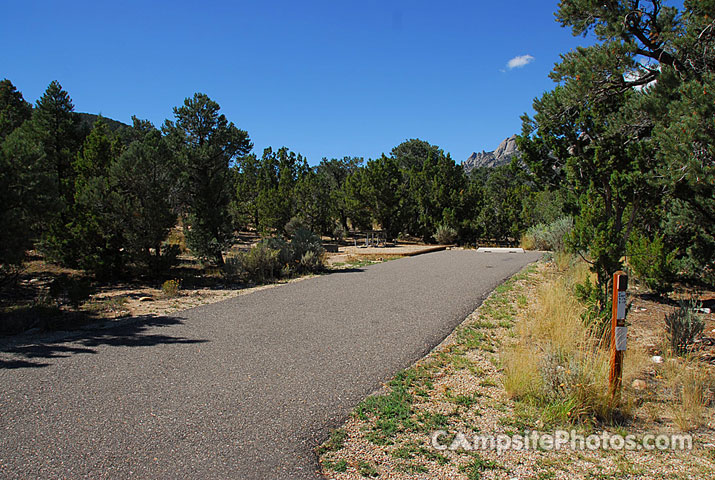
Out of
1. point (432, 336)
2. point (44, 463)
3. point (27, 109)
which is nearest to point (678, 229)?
point (432, 336)

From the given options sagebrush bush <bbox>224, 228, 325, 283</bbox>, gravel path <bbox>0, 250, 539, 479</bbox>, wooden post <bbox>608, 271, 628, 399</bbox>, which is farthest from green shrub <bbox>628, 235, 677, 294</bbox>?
sagebrush bush <bbox>224, 228, 325, 283</bbox>

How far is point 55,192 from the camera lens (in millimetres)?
7578

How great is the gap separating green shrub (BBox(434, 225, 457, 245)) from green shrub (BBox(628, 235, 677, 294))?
16.3 m

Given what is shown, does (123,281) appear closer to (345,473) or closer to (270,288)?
(270,288)

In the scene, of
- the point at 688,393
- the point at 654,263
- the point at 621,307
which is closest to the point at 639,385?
the point at 688,393

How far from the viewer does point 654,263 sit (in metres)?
8.41

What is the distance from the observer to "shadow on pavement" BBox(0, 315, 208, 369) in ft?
15.7

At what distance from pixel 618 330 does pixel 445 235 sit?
22088mm

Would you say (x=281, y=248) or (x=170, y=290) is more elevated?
(x=281, y=248)

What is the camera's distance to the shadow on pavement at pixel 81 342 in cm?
479

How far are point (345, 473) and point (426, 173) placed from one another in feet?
85.6

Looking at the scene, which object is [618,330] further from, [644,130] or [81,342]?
[81,342]

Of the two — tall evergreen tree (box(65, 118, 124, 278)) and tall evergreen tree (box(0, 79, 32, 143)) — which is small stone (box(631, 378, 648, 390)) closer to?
tall evergreen tree (box(65, 118, 124, 278))

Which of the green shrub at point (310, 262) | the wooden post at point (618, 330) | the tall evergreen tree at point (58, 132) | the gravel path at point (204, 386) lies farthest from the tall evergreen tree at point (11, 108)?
the wooden post at point (618, 330)
